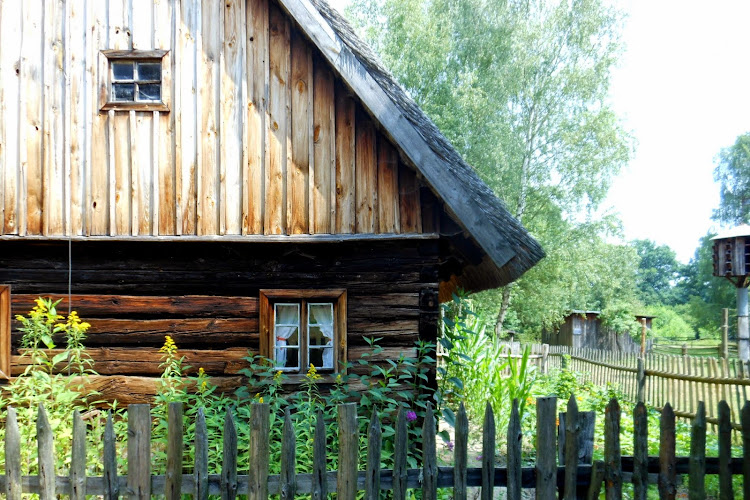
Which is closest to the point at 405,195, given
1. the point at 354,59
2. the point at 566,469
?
the point at 354,59

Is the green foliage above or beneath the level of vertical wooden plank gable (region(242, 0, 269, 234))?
above

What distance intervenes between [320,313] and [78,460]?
3044mm

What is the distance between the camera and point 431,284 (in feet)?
20.3

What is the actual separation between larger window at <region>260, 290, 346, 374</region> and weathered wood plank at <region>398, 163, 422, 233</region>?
992mm

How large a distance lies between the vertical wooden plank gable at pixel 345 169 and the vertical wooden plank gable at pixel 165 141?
66.5 inches

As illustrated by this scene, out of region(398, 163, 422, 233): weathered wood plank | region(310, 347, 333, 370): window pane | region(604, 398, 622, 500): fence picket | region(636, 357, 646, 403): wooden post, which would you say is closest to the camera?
region(604, 398, 622, 500): fence picket

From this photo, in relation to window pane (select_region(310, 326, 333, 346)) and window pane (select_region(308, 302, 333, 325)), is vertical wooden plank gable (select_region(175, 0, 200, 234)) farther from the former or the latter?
window pane (select_region(310, 326, 333, 346))

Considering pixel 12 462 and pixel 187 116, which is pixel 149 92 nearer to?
pixel 187 116

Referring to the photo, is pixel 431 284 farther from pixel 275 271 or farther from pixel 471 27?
pixel 471 27

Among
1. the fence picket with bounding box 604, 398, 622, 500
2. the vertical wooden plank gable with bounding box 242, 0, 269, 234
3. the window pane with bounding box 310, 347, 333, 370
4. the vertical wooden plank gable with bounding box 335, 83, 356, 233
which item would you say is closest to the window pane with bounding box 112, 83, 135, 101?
the vertical wooden plank gable with bounding box 242, 0, 269, 234

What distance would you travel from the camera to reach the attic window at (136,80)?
20.2ft

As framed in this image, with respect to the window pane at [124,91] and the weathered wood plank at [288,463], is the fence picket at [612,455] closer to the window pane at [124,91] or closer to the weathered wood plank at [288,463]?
the weathered wood plank at [288,463]

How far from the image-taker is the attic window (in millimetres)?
6172

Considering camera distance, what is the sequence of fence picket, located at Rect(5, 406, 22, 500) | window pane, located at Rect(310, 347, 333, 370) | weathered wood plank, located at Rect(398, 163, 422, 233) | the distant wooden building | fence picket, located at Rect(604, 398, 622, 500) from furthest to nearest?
the distant wooden building, window pane, located at Rect(310, 347, 333, 370), weathered wood plank, located at Rect(398, 163, 422, 233), fence picket, located at Rect(5, 406, 22, 500), fence picket, located at Rect(604, 398, 622, 500)
